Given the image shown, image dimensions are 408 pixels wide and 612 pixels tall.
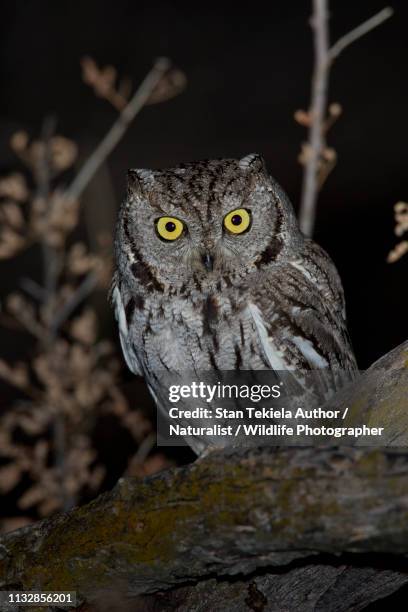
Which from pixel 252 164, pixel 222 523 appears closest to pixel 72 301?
pixel 252 164

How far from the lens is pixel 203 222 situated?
190 cm

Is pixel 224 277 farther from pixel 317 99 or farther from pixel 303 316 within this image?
pixel 317 99

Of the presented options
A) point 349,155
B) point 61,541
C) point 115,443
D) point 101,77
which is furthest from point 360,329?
point 61,541

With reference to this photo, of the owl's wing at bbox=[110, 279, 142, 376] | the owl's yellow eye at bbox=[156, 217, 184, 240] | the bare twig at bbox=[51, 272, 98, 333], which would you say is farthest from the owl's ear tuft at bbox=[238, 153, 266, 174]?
the bare twig at bbox=[51, 272, 98, 333]

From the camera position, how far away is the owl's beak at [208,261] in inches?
75.6

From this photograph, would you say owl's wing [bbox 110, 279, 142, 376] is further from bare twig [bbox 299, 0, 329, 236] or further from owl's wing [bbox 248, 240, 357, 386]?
bare twig [bbox 299, 0, 329, 236]

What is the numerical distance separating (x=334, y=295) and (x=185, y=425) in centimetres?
63

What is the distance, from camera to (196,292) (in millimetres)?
2025

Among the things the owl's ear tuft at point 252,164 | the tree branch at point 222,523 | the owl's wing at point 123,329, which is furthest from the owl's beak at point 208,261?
the tree branch at point 222,523

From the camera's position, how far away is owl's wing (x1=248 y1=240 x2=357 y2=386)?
1.98m

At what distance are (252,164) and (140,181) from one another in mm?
308

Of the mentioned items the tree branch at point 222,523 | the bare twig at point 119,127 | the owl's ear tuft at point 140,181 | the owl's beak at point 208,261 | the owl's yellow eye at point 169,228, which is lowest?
the tree branch at point 222,523

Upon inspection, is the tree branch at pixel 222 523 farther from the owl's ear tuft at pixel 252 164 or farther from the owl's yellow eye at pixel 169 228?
the owl's ear tuft at pixel 252 164

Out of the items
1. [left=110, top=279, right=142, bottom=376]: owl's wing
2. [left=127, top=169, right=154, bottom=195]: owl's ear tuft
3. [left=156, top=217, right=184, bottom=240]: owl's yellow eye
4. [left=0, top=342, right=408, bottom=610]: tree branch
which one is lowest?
[left=0, top=342, right=408, bottom=610]: tree branch
